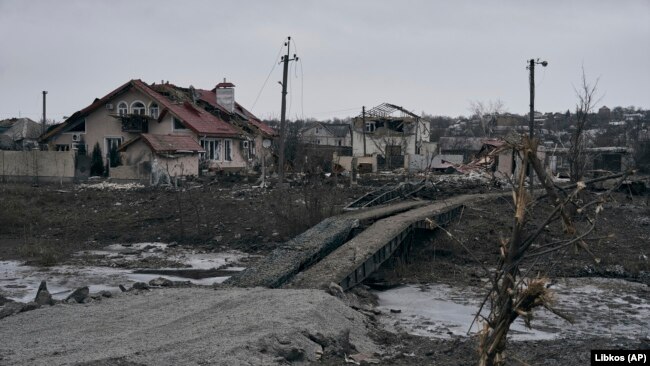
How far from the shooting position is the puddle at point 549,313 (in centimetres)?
1055

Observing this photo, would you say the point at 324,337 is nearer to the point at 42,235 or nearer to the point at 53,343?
the point at 53,343

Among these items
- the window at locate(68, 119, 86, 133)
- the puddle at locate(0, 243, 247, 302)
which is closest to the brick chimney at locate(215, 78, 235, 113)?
the window at locate(68, 119, 86, 133)

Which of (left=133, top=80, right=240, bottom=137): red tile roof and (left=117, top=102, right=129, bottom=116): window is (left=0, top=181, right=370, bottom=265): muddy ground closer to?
(left=133, top=80, right=240, bottom=137): red tile roof

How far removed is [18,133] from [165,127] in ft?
71.5

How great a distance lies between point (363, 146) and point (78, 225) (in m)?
39.3

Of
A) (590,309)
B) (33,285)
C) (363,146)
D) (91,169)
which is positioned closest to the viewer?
(590,309)

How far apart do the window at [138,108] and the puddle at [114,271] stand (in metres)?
23.4

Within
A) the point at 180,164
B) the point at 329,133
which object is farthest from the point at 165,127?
the point at 329,133

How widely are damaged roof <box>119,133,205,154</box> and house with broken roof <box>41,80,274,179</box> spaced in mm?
73

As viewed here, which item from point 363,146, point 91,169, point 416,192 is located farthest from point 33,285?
point 363,146

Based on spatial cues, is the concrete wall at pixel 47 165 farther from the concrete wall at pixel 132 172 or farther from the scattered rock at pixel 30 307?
the scattered rock at pixel 30 307

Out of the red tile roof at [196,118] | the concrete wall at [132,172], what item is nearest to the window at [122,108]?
the red tile roof at [196,118]

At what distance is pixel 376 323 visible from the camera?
10836 mm

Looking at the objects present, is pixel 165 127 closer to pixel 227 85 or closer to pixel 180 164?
pixel 180 164
